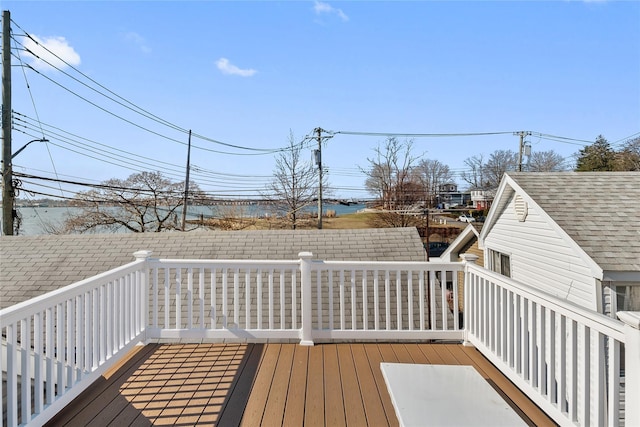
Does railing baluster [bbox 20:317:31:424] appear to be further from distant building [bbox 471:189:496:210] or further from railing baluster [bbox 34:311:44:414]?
distant building [bbox 471:189:496:210]

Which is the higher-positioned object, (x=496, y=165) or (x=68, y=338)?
(x=496, y=165)

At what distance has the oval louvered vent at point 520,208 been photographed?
8380 mm

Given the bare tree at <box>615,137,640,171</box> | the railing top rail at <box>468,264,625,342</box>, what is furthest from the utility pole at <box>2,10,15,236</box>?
the bare tree at <box>615,137,640,171</box>

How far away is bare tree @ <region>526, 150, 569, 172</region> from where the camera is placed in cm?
2473

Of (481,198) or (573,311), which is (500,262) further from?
(481,198)

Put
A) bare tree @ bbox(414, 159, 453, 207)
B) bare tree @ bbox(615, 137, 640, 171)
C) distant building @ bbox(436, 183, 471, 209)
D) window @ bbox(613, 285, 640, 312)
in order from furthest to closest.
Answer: distant building @ bbox(436, 183, 471, 209), bare tree @ bbox(414, 159, 453, 207), bare tree @ bbox(615, 137, 640, 171), window @ bbox(613, 285, 640, 312)

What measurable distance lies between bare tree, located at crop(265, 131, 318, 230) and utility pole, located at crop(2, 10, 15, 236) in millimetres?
13767

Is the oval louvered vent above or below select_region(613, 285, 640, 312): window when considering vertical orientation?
above

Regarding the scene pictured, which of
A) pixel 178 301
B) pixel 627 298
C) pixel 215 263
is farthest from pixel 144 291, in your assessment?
pixel 627 298

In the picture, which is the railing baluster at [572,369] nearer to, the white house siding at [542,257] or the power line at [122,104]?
the white house siding at [542,257]

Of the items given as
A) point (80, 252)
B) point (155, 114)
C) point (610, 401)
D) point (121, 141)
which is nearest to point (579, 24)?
point (610, 401)

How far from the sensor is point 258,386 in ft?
8.80

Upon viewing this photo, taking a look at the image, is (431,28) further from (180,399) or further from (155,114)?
(155,114)

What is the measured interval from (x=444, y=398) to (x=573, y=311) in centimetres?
93
